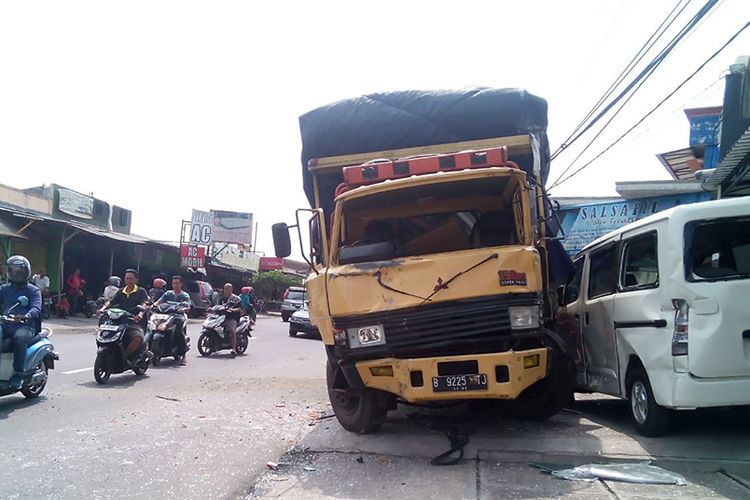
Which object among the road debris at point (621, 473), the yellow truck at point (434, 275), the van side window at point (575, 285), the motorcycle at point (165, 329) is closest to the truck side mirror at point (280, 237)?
the yellow truck at point (434, 275)

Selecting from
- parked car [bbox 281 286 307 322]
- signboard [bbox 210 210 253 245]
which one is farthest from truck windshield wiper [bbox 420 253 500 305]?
signboard [bbox 210 210 253 245]

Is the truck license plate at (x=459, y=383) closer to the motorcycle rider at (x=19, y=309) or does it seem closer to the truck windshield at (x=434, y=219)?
the truck windshield at (x=434, y=219)

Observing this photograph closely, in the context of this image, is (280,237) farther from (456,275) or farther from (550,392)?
(550,392)

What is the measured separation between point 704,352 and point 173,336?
9.91 metres

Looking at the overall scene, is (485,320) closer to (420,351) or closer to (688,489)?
(420,351)

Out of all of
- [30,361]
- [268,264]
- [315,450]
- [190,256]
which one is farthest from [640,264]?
[268,264]

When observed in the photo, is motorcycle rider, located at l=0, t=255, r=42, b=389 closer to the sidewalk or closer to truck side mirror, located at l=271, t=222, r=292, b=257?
truck side mirror, located at l=271, t=222, r=292, b=257

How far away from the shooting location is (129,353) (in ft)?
31.9

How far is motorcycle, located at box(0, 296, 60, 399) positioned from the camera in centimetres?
712

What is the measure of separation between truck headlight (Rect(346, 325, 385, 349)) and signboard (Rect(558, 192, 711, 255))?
946 cm

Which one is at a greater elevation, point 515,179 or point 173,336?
point 515,179

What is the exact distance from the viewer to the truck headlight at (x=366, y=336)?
512 cm

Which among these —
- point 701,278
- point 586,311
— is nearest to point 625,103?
point 586,311

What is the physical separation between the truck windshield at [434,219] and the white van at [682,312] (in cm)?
113
